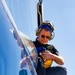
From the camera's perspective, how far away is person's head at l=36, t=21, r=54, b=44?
2.51 m

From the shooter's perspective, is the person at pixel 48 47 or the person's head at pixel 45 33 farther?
the person's head at pixel 45 33

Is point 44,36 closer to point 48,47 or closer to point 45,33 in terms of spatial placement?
point 45,33

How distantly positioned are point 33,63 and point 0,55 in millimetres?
743

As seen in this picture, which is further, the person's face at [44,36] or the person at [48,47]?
the person's face at [44,36]

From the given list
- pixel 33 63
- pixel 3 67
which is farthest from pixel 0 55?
pixel 33 63

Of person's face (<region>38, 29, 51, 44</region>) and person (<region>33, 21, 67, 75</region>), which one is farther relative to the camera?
person's face (<region>38, 29, 51, 44</region>)

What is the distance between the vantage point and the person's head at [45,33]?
2508 mm

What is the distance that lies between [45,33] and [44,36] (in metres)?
0.04

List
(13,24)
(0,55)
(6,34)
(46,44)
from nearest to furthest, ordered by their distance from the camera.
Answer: (0,55) < (6,34) < (13,24) < (46,44)

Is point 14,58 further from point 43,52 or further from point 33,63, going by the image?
point 43,52

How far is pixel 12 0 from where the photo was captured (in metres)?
1.40

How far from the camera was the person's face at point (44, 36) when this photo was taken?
250cm

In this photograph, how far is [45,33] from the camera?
2516 mm

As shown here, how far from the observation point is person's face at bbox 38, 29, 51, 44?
2.50 m
